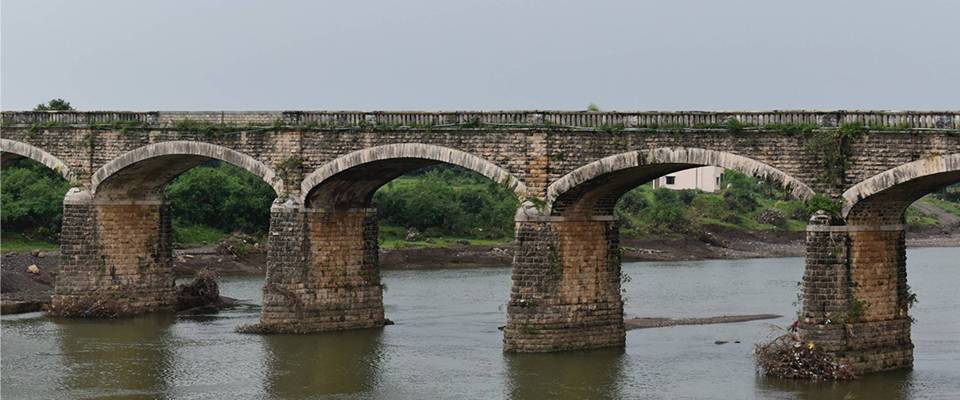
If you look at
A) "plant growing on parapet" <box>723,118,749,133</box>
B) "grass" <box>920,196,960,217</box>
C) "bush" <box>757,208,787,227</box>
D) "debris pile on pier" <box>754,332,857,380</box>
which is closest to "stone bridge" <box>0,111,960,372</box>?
"plant growing on parapet" <box>723,118,749,133</box>

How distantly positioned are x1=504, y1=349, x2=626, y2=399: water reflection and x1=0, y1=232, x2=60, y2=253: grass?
1301 inches

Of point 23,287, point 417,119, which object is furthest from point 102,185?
point 417,119

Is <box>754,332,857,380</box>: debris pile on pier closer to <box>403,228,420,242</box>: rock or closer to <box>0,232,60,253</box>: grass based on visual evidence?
<box>0,232,60,253</box>: grass

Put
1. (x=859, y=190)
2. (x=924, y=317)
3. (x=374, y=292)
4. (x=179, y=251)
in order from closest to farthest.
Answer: (x=859, y=190) → (x=374, y=292) → (x=924, y=317) → (x=179, y=251)

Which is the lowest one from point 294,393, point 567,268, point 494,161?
point 294,393

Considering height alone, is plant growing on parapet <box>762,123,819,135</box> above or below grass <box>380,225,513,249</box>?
above

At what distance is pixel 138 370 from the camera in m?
42.0

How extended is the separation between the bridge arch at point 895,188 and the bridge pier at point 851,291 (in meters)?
0.31

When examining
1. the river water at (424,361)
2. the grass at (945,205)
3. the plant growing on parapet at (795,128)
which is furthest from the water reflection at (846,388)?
the grass at (945,205)

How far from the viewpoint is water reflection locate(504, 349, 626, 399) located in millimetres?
37500

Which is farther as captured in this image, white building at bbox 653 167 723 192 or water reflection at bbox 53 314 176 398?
white building at bbox 653 167 723 192

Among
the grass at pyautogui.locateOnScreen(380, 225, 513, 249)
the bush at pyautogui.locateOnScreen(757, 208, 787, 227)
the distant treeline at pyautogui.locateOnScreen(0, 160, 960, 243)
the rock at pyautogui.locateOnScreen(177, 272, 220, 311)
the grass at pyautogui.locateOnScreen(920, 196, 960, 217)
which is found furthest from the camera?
the grass at pyautogui.locateOnScreen(920, 196, 960, 217)

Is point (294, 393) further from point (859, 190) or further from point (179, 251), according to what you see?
point (179, 251)

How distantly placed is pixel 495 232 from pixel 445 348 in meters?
38.7
